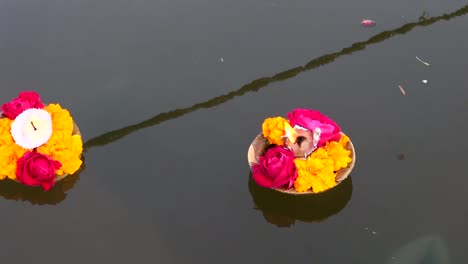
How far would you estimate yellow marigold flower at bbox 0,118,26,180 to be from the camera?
2.56 metres

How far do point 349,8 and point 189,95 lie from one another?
1.16m

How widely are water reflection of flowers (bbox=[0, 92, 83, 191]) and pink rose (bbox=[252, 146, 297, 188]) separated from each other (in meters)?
0.82

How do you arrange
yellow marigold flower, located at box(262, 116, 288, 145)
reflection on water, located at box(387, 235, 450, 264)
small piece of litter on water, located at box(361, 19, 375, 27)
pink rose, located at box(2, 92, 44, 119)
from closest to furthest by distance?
reflection on water, located at box(387, 235, 450, 264) → yellow marigold flower, located at box(262, 116, 288, 145) → pink rose, located at box(2, 92, 44, 119) → small piece of litter on water, located at box(361, 19, 375, 27)

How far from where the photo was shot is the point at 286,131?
2.53m

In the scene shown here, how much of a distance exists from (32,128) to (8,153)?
149 millimetres

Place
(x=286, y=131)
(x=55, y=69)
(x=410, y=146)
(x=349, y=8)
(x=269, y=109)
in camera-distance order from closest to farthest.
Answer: (x=286, y=131)
(x=410, y=146)
(x=269, y=109)
(x=55, y=69)
(x=349, y=8)

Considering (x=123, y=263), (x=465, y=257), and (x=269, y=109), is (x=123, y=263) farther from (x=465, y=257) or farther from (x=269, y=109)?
(x=465, y=257)

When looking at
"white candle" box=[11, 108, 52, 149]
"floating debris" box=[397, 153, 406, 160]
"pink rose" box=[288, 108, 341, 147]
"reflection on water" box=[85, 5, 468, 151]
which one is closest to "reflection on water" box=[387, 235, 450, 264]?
"floating debris" box=[397, 153, 406, 160]

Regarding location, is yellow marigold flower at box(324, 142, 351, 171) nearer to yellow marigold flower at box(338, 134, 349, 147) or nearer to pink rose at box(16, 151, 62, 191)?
yellow marigold flower at box(338, 134, 349, 147)

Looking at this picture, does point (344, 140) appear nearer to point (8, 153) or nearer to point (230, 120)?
point (230, 120)

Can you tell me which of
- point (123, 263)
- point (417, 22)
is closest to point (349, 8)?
point (417, 22)

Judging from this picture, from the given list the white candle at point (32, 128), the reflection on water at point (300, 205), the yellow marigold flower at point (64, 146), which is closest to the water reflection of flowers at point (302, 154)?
the reflection on water at point (300, 205)

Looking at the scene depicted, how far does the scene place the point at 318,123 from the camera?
2578mm

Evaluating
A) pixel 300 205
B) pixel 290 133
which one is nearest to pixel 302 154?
pixel 290 133
